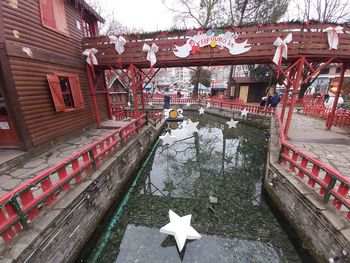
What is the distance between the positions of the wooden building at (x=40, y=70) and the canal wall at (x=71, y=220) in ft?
9.60

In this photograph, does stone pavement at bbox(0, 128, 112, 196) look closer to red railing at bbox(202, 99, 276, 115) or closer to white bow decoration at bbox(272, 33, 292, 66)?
white bow decoration at bbox(272, 33, 292, 66)

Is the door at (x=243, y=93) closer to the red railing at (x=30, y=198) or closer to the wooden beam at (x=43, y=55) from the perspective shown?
the wooden beam at (x=43, y=55)

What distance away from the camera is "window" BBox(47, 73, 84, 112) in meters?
6.22

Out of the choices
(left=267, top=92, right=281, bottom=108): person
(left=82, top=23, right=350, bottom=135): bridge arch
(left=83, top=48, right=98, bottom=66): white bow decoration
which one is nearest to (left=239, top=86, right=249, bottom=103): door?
(left=267, top=92, right=281, bottom=108): person

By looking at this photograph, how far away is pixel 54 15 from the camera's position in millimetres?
6410

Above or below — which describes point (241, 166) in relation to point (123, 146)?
below

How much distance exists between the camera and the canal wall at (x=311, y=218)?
2889mm

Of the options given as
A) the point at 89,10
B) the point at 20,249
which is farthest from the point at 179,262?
the point at 89,10

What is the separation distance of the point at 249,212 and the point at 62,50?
9.31 m

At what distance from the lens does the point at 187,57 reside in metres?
7.26

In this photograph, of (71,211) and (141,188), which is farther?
(141,188)

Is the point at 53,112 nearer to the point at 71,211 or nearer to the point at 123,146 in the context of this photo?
the point at 123,146

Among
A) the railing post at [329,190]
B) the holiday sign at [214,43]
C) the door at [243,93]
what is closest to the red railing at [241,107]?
the door at [243,93]

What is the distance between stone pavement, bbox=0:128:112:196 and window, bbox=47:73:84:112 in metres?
1.43
